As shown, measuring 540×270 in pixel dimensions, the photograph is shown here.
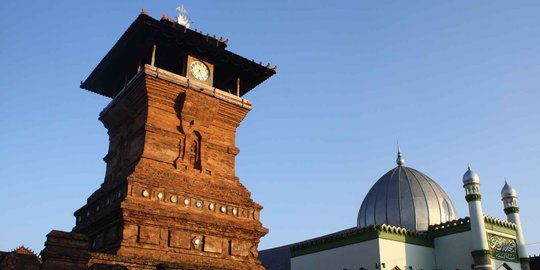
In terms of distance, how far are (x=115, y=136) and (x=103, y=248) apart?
227 inches

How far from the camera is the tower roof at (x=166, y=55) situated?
18859 mm

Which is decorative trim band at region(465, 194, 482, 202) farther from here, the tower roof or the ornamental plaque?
the tower roof

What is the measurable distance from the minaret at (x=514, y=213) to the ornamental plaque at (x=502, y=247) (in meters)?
0.45

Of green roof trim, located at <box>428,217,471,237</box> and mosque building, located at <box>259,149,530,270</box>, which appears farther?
green roof trim, located at <box>428,217,471,237</box>

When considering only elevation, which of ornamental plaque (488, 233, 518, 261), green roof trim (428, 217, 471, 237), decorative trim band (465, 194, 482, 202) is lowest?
ornamental plaque (488, 233, 518, 261)

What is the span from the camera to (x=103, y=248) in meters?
16.6

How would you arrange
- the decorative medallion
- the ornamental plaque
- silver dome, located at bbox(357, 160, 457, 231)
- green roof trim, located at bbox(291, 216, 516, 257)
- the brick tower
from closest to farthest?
the brick tower < the decorative medallion < green roof trim, located at bbox(291, 216, 516, 257) < the ornamental plaque < silver dome, located at bbox(357, 160, 457, 231)

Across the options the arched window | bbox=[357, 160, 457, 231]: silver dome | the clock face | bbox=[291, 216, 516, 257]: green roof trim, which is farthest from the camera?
bbox=[357, 160, 457, 231]: silver dome

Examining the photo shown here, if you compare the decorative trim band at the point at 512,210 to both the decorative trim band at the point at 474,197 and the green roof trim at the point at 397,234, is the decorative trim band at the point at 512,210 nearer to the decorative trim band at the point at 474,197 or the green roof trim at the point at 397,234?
the green roof trim at the point at 397,234

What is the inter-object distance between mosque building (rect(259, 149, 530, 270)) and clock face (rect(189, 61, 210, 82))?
11058mm

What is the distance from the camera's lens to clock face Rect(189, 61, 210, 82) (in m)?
20.1

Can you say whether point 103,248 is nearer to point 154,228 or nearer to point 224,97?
point 154,228

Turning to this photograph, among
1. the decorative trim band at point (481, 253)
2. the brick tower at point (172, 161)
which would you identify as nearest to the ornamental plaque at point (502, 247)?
the decorative trim band at point (481, 253)

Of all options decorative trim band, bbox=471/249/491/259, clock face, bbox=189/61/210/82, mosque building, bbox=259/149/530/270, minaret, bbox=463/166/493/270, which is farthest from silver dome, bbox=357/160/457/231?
clock face, bbox=189/61/210/82
